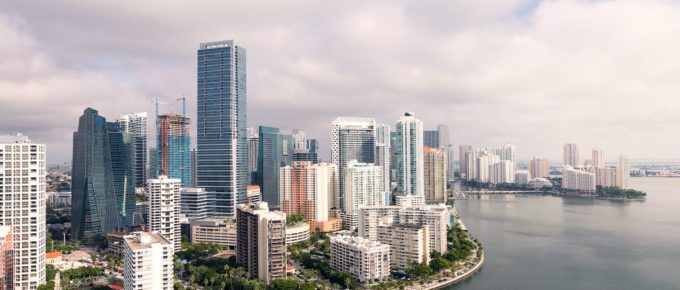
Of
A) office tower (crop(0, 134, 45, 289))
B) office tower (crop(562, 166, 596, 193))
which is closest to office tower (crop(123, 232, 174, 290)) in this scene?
office tower (crop(0, 134, 45, 289))

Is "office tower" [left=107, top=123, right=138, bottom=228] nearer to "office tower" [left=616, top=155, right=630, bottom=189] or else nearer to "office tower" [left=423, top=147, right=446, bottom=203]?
"office tower" [left=423, top=147, right=446, bottom=203]

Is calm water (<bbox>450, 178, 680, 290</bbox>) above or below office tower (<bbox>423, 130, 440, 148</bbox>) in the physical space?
below

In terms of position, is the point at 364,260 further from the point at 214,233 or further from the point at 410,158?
the point at 410,158

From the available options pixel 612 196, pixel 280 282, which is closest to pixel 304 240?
pixel 280 282

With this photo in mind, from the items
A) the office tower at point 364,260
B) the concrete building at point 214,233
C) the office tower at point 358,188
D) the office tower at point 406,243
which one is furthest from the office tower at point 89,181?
the office tower at point 406,243

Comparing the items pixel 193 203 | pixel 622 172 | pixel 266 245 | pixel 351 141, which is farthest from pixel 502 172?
pixel 266 245
